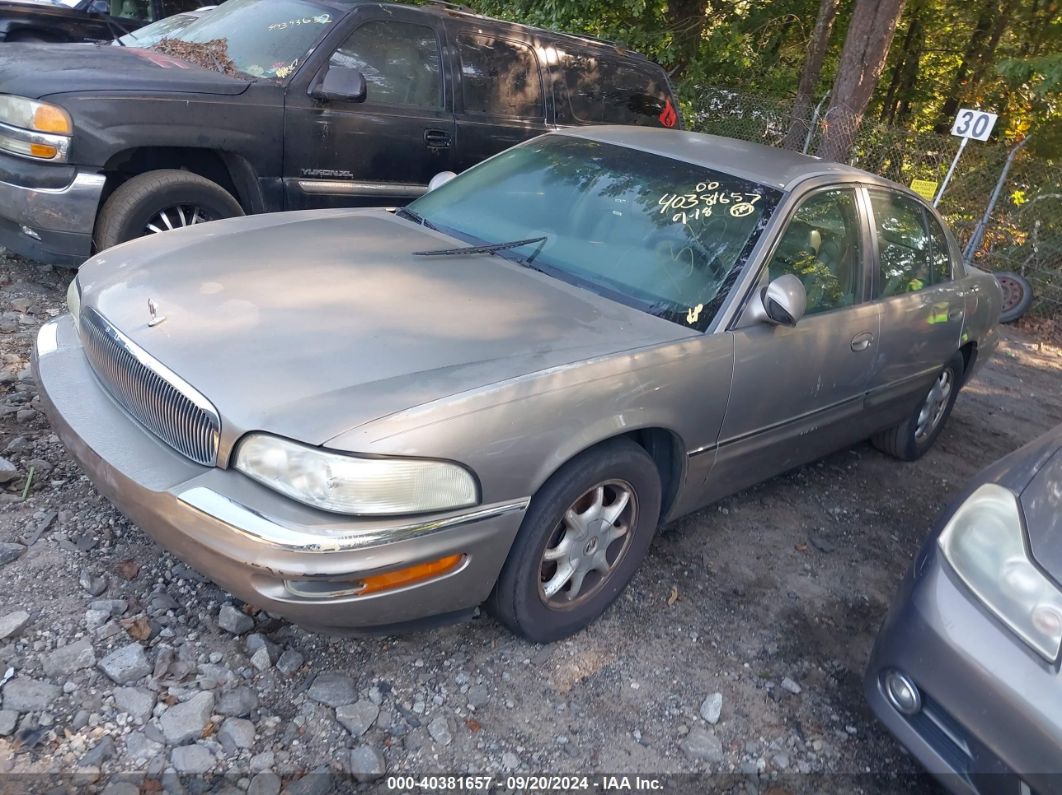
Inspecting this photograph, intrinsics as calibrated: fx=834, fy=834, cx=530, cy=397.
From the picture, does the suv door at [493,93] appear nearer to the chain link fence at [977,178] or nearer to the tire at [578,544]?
the tire at [578,544]

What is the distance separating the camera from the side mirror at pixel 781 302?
296 centimetres

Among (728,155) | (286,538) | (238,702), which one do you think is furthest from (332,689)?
(728,155)

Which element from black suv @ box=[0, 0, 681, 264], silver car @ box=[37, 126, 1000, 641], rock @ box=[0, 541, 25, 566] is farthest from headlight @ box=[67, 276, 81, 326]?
black suv @ box=[0, 0, 681, 264]

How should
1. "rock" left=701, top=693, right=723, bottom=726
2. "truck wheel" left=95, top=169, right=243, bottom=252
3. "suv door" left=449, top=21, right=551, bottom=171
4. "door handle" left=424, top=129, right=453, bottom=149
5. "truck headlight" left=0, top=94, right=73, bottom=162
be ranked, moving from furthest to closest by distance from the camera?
"suv door" left=449, top=21, right=551, bottom=171, "door handle" left=424, top=129, right=453, bottom=149, "truck wheel" left=95, top=169, right=243, bottom=252, "truck headlight" left=0, top=94, right=73, bottom=162, "rock" left=701, top=693, right=723, bottom=726

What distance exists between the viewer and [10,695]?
2.25 metres

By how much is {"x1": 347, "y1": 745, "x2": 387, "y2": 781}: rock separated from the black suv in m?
3.23

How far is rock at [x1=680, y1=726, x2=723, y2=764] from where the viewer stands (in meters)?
2.51

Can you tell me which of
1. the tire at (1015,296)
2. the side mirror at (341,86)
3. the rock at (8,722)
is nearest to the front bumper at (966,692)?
the rock at (8,722)

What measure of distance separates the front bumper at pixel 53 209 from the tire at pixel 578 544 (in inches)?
122

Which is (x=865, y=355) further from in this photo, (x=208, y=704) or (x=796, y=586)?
(x=208, y=704)

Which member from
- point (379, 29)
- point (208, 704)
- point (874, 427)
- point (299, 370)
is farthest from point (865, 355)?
point (379, 29)

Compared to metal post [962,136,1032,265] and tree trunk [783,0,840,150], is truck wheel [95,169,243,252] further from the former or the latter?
tree trunk [783,0,840,150]

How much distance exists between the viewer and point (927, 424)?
479 centimetres

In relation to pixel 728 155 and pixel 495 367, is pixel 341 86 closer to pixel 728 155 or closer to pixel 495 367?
pixel 728 155
